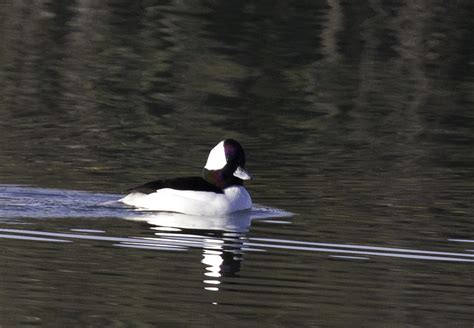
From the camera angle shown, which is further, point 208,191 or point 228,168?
point 228,168

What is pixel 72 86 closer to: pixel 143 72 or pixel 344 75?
pixel 143 72

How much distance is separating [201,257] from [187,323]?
2685 millimetres

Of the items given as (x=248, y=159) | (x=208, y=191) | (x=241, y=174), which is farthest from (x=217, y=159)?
(x=248, y=159)

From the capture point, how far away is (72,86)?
25.2 m

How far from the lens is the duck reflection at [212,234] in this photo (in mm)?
12398

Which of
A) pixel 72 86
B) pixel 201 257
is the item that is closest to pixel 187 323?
pixel 201 257

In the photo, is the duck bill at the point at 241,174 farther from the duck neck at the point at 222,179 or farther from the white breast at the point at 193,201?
the white breast at the point at 193,201

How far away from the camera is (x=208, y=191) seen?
607 inches

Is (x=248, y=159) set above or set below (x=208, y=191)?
below

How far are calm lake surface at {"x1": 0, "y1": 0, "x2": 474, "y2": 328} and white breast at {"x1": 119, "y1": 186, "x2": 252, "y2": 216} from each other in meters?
0.14

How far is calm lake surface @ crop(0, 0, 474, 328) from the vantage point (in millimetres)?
11203

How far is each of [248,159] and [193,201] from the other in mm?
3769

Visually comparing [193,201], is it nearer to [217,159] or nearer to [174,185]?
[174,185]

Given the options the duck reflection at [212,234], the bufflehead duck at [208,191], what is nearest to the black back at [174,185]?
the bufflehead duck at [208,191]
